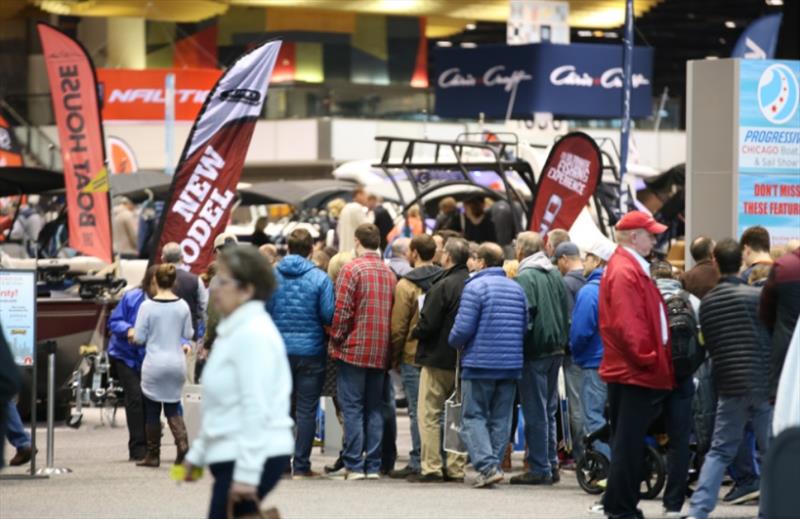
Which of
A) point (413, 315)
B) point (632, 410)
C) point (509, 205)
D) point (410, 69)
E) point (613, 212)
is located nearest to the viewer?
point (632, 410)

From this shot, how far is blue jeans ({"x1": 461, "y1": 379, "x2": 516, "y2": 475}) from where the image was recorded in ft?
42.4

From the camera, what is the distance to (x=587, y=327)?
12719 millimetres

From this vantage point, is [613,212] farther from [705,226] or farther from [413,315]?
[413,315]

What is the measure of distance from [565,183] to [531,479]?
724 cm

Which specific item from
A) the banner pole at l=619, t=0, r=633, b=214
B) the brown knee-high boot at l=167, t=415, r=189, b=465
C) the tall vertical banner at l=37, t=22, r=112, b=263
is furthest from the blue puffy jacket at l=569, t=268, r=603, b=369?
the tall vertical banner at l=37, t=22, r=112, b=263

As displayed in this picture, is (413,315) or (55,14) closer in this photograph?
(413,315)

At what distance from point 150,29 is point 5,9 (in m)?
4.20

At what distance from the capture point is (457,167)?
73.7 feet

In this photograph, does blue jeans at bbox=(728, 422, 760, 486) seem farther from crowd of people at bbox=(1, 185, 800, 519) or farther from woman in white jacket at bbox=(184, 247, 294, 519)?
woman in white jacket at bbox=(184, 247, 294, 519)

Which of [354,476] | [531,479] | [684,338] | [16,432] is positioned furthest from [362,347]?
[684,338]

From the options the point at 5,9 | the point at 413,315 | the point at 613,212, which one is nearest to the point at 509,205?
the point at 613,212

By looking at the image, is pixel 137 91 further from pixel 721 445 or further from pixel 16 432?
pixel 721 445

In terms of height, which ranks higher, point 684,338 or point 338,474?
point 684,338

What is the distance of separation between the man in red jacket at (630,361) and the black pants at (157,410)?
15.7 feet
